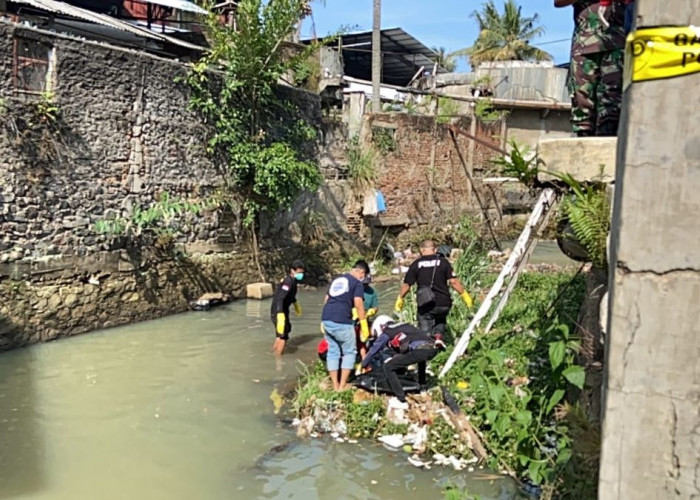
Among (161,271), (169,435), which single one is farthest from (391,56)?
(169,435)

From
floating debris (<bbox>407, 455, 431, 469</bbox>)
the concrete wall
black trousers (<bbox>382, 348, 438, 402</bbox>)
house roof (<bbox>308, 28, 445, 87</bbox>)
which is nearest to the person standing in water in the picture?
black trousers (<bbox>382, 348, 438, 402</bbox>)

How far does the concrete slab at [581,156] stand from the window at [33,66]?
304 inches

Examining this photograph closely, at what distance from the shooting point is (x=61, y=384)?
7.96 meters

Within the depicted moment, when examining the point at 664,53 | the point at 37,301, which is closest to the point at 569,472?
the point at 664,53

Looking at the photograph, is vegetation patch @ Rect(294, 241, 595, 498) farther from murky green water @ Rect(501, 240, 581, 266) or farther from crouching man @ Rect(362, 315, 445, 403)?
murky green water @ Rect(501, 240, 581, 266)

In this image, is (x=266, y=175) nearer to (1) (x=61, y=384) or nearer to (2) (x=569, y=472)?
(1) (x=61, y=384)

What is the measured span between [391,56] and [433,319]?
2072 centimetres

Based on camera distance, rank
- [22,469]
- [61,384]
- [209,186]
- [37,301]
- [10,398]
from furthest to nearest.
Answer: [209,186] → [37,301] → [61,384] → [10,398] → [22,469]

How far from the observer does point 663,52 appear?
2389 mm

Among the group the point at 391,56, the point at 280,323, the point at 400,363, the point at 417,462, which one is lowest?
the point at 417,462

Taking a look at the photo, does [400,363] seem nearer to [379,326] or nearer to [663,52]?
[379,326]

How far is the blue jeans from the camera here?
7129 millimetres

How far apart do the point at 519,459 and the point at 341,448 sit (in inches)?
66.5

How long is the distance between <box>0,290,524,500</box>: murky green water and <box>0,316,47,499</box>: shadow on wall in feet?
0.04
